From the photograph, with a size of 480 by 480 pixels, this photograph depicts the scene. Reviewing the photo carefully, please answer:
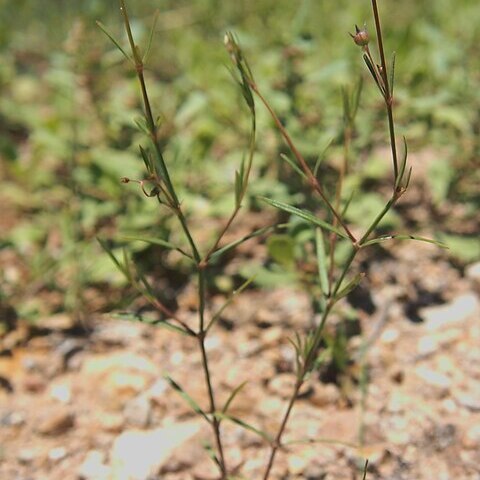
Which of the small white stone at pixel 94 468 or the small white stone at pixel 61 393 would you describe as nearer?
the small white stone at pixel 94 468

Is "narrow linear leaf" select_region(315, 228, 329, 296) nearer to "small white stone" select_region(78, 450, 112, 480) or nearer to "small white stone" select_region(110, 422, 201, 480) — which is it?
"small white stone" select_region(110, 422, 201, 480)

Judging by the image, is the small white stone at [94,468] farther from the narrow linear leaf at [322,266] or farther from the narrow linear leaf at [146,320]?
the narrow linear leaf at [322,266]

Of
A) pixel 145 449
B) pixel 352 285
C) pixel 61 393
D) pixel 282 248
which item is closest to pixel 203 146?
pixel 282 248

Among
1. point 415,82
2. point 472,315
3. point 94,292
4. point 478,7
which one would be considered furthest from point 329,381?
point 478,7

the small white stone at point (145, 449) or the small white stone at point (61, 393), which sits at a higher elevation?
the small white stone at point (61, 393)

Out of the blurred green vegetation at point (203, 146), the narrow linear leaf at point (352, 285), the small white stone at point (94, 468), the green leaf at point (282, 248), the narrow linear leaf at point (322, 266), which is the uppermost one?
the blurred green vegetation at point (203, 146)

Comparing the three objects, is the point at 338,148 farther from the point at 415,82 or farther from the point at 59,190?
the point at 59,190

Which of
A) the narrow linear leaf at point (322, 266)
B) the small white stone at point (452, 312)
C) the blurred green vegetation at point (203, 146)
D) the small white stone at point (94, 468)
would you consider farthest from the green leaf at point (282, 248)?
the small white stone at point (94, 468)

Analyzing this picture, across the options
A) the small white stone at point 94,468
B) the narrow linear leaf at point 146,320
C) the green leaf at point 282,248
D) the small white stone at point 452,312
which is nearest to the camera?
the narrow linear leaf at point 146,320
